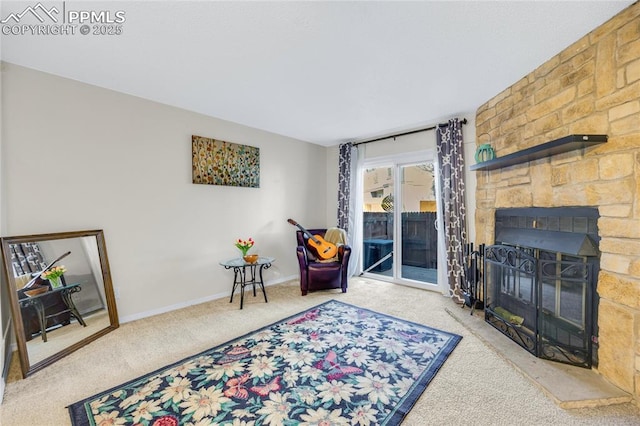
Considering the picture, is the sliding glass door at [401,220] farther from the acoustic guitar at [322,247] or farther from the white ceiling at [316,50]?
the white ceiling at [316,50]

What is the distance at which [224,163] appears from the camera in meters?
3.54

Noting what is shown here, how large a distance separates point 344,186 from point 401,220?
1122 mm

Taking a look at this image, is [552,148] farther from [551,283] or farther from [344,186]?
[344,186]

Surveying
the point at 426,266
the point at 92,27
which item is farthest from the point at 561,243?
the point at 92,27

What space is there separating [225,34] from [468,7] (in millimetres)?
1571

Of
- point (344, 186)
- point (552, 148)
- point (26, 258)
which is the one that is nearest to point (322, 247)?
point (344, 186)

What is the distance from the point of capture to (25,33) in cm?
184

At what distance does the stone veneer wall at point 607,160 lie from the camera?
5.22 ft

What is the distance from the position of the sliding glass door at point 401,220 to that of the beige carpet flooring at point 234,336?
3.05 feet

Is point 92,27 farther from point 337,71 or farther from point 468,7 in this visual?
point 468,7

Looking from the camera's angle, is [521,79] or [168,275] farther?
[168,275]

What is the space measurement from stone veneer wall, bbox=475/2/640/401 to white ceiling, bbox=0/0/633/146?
15cm

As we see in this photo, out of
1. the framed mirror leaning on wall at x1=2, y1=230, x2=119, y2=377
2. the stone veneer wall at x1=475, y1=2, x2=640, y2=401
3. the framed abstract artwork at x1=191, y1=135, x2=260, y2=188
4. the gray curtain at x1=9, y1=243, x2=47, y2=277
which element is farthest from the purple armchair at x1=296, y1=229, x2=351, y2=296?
the gray curtain at x1=9, y1=243, x2=47, y2=277

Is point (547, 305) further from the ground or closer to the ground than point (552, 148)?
closer to the ground
